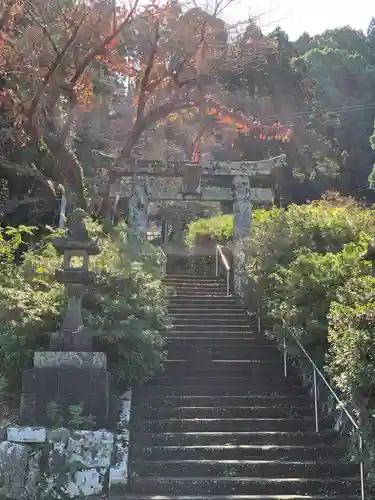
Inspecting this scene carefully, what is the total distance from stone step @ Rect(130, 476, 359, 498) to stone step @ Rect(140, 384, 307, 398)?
6.13ft

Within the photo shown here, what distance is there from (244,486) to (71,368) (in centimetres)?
218

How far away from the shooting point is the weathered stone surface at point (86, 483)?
→ 5.54m

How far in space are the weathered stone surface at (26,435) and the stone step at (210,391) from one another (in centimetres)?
199

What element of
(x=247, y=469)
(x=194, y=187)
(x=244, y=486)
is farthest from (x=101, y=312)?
(x=194, y=187)

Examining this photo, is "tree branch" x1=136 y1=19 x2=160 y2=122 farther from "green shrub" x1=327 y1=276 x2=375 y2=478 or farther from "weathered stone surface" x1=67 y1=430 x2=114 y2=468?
"weathered stone surface" x1=67 y1=430 x2=114 y2=468

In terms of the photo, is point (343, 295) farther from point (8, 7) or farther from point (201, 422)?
point (8, 7)

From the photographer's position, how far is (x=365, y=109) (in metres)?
29.6

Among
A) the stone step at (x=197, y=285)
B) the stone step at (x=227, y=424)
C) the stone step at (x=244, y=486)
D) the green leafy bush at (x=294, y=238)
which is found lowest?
the stone step at (x=244, y=486)

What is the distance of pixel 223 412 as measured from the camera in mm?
7141

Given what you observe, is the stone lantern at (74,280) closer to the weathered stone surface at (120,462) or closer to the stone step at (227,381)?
the weathered stone surface at (120,462)

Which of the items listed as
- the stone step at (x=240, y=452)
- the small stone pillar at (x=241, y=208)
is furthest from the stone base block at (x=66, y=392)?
the small stone pillar at (x=241, y=208)

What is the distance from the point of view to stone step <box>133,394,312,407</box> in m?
7.31

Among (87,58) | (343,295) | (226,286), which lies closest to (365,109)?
(226,286)

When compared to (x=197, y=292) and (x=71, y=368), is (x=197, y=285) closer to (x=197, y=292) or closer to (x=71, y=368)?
(x=197, y=292)
